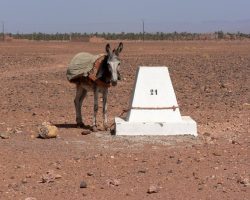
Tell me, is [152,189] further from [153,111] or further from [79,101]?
[79,101]

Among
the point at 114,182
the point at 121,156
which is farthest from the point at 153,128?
the point at 114,182

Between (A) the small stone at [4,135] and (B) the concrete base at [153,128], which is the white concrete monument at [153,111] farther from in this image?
(A) the small stone at [4,135]

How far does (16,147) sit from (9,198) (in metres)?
2.91

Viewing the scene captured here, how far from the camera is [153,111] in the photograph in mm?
12055

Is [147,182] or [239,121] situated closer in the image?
[147,182]

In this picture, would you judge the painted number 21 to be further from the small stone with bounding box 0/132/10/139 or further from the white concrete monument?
the small stone with bounding box 0/132/10/139

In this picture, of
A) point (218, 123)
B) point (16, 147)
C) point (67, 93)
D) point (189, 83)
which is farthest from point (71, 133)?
point (189, 83)

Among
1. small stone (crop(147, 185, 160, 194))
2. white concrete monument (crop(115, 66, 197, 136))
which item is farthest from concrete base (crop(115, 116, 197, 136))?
small stone (crop(147, 185, 160, 194))

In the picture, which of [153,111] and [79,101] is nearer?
[153,111]

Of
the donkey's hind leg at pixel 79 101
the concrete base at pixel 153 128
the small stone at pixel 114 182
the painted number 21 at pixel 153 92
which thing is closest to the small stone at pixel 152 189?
the small stone at pixel 114 182

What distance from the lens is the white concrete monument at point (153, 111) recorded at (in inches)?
466

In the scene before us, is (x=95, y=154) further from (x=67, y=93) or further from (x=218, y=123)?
(x=67, y=93)

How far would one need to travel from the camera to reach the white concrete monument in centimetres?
1183

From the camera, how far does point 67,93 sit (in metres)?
19.7
